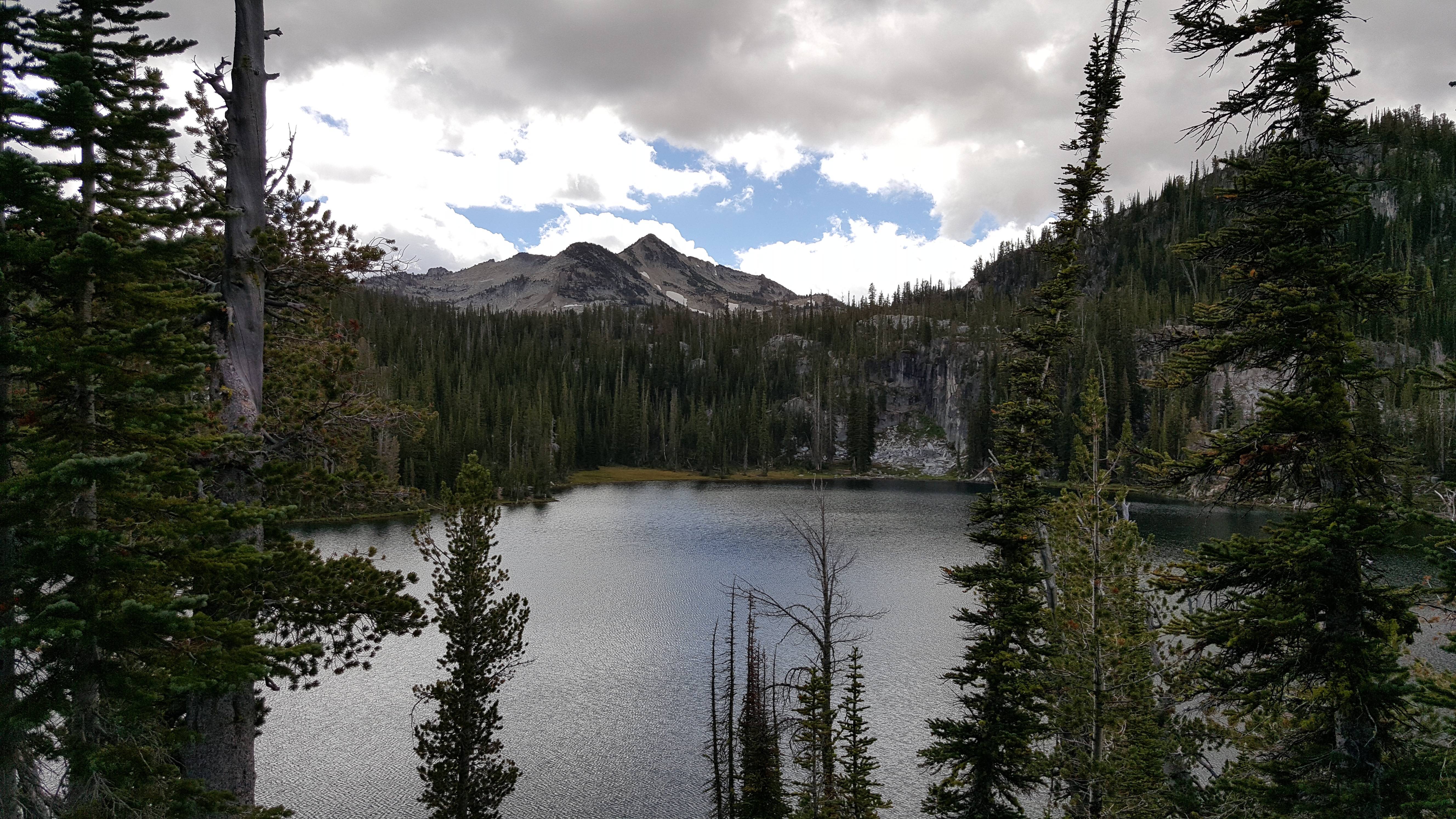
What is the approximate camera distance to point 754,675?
2259cm

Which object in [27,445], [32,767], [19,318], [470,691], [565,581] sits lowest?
[565,581]

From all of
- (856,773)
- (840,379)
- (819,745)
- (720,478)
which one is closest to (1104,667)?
(856,773)

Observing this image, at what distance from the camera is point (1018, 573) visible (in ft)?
49.2

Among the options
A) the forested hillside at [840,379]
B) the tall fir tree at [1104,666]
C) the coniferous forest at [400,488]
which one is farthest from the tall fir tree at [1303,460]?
the forested hillside at [840,379]

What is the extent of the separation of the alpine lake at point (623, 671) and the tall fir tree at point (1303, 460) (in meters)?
0.97

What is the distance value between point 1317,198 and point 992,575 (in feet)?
29.9

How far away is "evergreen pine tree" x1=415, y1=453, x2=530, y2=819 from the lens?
17.7 meters

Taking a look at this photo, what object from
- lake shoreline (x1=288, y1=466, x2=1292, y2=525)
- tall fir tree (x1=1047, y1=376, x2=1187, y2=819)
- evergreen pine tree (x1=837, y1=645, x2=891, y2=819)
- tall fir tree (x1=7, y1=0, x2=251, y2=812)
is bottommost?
lake shoreline (x1=288, y1=466, x2=1292, y2=525)

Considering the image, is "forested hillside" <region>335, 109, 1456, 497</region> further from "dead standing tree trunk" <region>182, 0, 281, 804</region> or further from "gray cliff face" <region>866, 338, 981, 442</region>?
"dead standing tree trunk" <region>182, 0, 281, 804</region>

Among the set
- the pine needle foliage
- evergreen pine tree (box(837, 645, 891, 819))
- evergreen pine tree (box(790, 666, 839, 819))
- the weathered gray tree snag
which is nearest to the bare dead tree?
evergreen pine tree (box(790, 666, 839, 819))

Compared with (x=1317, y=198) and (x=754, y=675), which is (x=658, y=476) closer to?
(x=754, y=675)

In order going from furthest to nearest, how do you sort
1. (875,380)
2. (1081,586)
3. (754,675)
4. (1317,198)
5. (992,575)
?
(875,380) < (754,675) < (992,575) < (1081,586) < (1317,198)

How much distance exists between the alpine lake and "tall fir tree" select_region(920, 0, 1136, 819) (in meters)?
4.02

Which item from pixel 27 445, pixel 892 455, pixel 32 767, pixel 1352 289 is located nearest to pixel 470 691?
pixel 32 767
